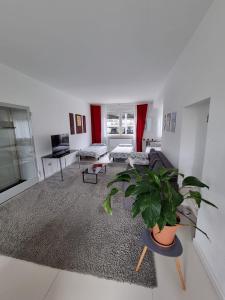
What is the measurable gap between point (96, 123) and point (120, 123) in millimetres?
1252

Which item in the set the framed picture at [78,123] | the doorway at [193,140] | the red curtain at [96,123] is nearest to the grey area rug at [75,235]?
the doorway at [193,140]

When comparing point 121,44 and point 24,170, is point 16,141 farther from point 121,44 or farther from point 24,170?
point 121,44

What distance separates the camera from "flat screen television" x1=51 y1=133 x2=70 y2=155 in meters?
3.67

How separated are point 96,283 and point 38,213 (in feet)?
4.84

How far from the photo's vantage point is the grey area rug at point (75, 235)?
1364mm

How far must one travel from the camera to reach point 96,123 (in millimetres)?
7000

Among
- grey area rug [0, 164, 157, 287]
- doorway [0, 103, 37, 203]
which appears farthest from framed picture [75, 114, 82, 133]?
grey area rug [0, 164, 157, 287]

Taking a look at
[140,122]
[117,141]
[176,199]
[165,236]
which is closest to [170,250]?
[165,236]

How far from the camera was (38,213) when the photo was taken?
7.27 ft

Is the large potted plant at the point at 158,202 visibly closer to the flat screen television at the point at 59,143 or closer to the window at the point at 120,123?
the flat screen television at the point at 59,143

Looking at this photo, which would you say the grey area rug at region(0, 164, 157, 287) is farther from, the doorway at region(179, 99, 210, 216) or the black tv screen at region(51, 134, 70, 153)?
the black tv screen at region(51, 134, 70, 153)

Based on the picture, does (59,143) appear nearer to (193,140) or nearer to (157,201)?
(193,140)

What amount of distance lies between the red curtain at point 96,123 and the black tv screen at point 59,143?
3.00 meters

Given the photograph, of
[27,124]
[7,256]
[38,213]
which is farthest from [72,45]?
[7,256]
